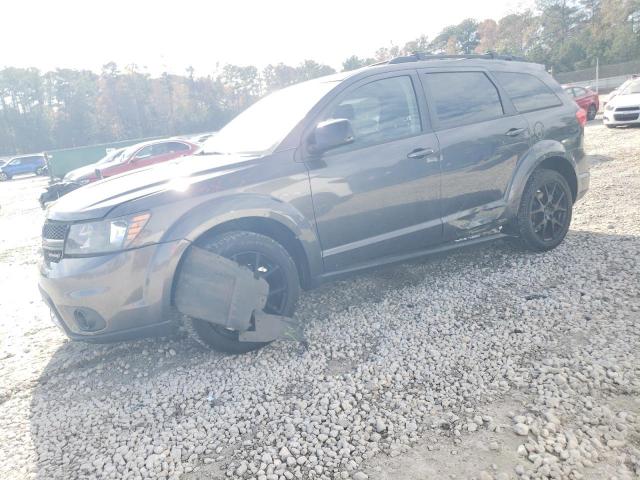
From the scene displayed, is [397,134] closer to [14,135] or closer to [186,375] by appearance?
[186,375]

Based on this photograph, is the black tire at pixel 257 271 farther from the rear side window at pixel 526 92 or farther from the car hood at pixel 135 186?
the rear side window at pixel 526 92

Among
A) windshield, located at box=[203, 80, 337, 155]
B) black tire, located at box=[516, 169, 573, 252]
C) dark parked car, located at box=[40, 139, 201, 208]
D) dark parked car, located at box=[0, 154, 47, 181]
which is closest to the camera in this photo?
windshield, located at box=[203, 80, 337, 155]

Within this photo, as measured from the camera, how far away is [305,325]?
3.70 metres

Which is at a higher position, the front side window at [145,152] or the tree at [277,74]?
the tree at [277,74]

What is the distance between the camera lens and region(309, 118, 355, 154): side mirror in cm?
329

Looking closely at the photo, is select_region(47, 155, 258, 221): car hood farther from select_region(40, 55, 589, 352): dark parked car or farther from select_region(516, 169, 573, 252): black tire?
select_region(516, 169, 573, 252): black tire

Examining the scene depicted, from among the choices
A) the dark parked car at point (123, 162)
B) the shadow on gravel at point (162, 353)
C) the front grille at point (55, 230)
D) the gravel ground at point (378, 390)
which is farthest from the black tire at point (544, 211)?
the dark parked car at point (123, 162)

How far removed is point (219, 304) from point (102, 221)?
0.89 meters

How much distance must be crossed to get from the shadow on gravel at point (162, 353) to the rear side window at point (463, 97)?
4.07ft

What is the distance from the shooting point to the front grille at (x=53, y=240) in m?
3.04

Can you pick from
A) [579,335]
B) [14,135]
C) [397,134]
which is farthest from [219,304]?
[14,135]

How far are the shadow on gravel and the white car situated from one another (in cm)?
1053

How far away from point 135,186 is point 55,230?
0.59m

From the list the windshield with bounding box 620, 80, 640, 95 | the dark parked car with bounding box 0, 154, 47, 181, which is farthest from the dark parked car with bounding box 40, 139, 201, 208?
the dark parked car with bounding box 0, 154, 47, 181
